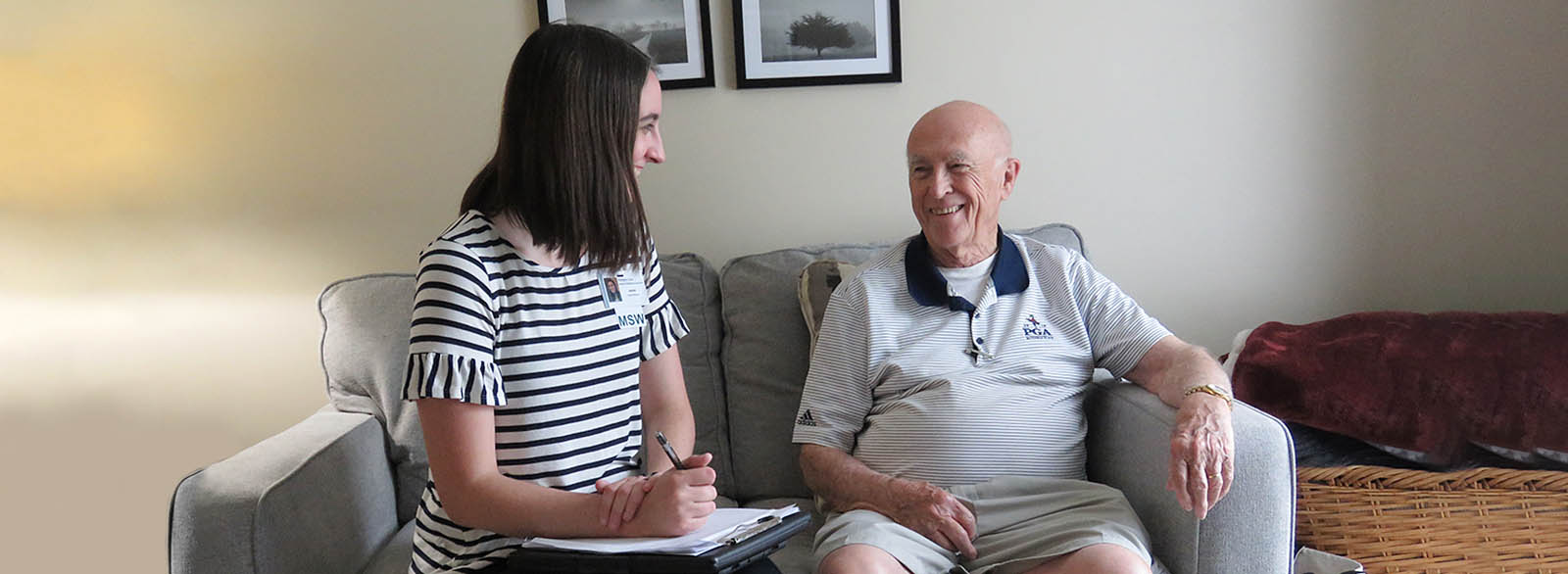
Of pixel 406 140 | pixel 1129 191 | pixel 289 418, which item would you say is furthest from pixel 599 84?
pixel 289 418

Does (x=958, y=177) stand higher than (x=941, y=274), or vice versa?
(x=958, y=177)

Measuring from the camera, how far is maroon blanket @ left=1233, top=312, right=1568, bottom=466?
182 cm

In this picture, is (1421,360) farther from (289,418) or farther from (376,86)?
(289,418)

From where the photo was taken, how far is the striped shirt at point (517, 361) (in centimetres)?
130

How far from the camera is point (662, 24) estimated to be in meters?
2.37

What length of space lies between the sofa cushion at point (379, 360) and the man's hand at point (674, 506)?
83cm

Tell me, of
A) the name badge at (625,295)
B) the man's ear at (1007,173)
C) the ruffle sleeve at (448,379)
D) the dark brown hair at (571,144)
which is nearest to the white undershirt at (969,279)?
the man's ear at (1007,173)

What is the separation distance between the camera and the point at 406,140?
2445 mm

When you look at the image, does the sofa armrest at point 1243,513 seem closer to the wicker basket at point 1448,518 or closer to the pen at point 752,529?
the wicker basket at point 1448,518

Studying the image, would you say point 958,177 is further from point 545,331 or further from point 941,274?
point 545,331

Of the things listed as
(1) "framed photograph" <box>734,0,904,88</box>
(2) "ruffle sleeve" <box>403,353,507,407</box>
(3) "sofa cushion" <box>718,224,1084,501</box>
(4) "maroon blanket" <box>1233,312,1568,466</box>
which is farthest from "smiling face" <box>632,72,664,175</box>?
(4) "maroon blanket" <box>1233,312,1568,466</box>

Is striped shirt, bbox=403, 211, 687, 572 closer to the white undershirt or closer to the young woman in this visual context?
the young woman

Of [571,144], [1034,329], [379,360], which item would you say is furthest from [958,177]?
[379,360]

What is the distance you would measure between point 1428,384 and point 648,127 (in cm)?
136
